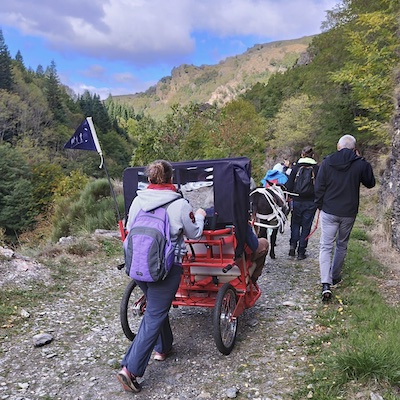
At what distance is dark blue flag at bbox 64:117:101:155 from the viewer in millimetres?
6352

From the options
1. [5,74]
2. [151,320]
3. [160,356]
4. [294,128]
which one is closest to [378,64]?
[160,356]

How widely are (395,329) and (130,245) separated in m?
2.92

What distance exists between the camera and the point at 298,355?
162 inches

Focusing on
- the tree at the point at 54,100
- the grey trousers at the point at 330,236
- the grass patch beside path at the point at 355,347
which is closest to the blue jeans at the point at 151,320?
the grass patch beside path at the point at 355,347

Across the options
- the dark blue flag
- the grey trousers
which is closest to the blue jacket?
the grey trousers

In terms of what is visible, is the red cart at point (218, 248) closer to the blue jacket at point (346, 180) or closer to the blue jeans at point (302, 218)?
the blue jacket at point (346, 180)

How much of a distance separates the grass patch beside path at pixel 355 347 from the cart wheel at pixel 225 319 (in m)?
0.86

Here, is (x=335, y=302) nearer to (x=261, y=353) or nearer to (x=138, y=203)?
(x=261, y=353)

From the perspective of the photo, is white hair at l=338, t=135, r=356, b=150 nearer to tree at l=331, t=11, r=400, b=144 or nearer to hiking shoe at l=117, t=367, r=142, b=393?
hiking shoe at l=117, t=367, r=142, b=393

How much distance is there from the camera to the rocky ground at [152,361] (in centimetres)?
369

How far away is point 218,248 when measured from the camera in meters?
4.49

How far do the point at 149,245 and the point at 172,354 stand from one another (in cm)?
163

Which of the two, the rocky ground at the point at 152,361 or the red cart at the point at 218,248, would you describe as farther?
the red cart at the point at 218,248

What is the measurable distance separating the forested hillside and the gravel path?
262 inches
